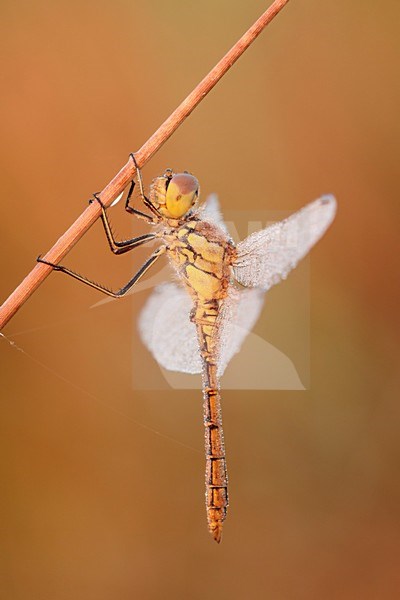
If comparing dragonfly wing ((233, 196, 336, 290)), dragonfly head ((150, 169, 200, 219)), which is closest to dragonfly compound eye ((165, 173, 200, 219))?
dragonfly head ((150, 169, 200, 219))

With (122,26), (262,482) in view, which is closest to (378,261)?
(262,482)

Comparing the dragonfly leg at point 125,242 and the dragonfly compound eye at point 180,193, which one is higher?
the dragonfly compound eye at point 180,193

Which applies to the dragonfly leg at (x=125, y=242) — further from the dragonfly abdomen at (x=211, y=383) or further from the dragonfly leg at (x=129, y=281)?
the dragonfly abdomen at (x=211, y=383)

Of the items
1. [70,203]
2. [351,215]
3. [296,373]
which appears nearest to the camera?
[296,373]

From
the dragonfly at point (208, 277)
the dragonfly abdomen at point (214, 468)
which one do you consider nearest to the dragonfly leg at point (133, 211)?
the dragonfly at point (208, 277)

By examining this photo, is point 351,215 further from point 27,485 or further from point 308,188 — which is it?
point 27,485

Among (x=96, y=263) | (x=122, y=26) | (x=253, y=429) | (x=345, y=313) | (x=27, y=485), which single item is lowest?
(x=27, y=485)
